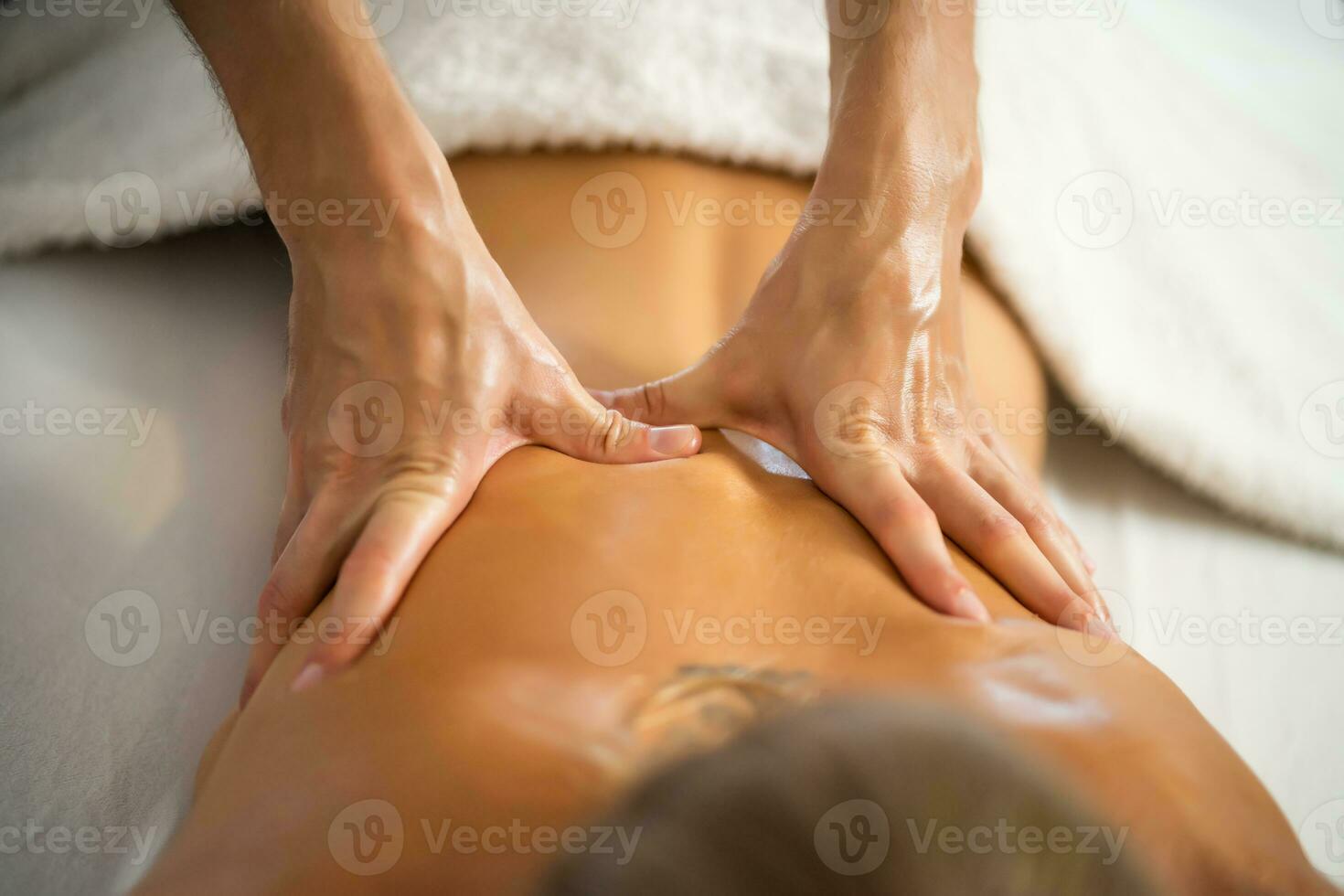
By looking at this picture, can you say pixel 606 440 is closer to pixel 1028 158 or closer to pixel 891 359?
pixel 891 359

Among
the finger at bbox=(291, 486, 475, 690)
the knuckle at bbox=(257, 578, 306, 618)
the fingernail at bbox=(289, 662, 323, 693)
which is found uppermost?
the finger at bbox=(291, 486, 475, 690)

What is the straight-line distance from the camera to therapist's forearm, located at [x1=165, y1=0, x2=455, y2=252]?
2.54ft

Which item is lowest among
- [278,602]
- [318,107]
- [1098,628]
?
[278,602]

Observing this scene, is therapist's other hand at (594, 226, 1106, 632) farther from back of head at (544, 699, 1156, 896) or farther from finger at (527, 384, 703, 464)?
back of head at (544, 699, 1156, 896)

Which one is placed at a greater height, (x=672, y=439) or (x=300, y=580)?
(x=672, y=439)

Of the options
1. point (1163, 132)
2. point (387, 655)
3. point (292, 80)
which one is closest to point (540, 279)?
point (292, 80)

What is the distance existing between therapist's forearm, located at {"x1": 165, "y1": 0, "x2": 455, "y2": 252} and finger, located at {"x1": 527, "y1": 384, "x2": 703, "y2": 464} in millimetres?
203

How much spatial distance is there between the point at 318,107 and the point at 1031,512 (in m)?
0.67

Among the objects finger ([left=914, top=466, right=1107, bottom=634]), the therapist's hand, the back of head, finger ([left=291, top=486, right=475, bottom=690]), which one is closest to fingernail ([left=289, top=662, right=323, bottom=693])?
finger ([left=291, top=486, right=475, bottom=690])

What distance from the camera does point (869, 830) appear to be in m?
0.45

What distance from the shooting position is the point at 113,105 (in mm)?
1152

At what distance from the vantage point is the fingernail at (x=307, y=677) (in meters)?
0.60

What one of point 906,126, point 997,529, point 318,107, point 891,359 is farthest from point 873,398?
point 318,107

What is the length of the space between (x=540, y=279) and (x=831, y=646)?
0.48 metres
